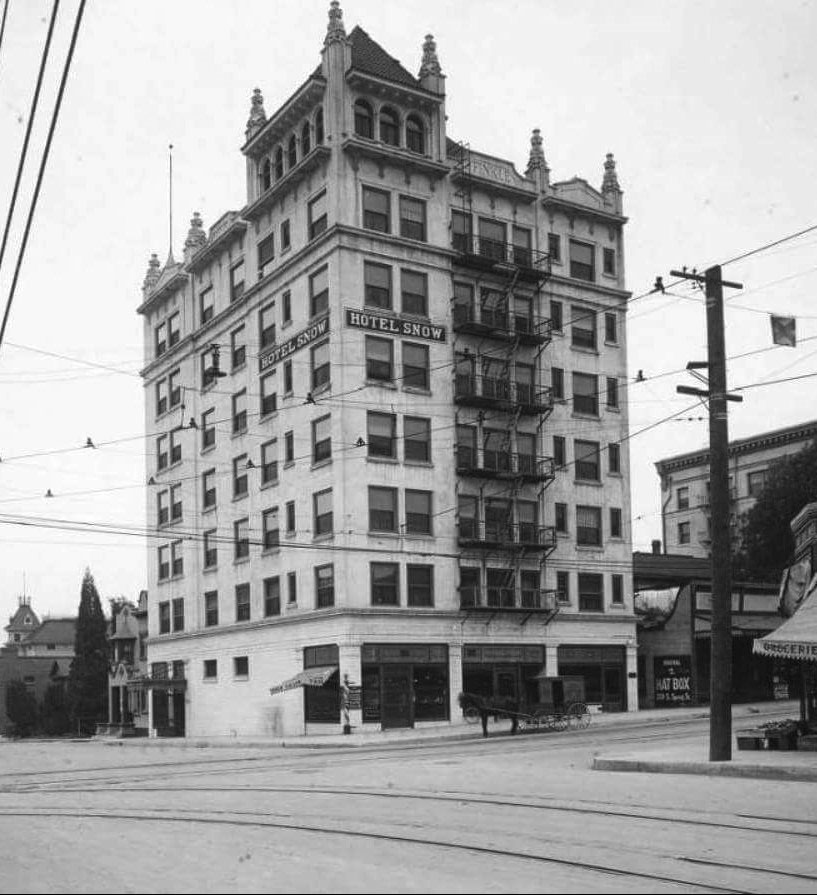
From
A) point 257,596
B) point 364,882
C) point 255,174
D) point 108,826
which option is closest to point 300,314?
point 255,174

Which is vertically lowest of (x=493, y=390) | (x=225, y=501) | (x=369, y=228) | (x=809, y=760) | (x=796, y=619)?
(x=809, y=760)

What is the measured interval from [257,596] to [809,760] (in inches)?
1315

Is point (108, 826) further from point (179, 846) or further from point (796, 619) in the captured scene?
point (796, 619)

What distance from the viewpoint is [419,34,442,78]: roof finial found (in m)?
51.2

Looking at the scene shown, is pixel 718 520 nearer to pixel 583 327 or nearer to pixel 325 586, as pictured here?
pixel 325 586

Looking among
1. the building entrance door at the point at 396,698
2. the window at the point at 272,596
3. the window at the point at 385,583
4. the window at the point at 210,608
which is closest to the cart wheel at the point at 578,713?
the building entrance door at the point at 396,698

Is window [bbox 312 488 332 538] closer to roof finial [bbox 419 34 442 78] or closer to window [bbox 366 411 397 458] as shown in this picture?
window [bbox 366 411 397 458]

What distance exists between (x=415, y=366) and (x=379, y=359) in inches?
68.7

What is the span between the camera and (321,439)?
47.8m

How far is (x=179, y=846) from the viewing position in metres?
12.4

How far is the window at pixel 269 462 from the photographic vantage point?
51219mm

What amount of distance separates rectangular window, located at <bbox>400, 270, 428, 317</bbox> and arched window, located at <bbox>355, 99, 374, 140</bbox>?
18.7ft

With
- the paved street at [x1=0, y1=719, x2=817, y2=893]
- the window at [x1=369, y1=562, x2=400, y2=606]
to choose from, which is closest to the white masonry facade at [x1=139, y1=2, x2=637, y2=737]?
the window at [x1=369, y1=562, x2=400, y2=606]

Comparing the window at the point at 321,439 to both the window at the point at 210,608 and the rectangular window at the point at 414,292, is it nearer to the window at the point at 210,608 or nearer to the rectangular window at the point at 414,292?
the rectangular window at the point at 414,292
